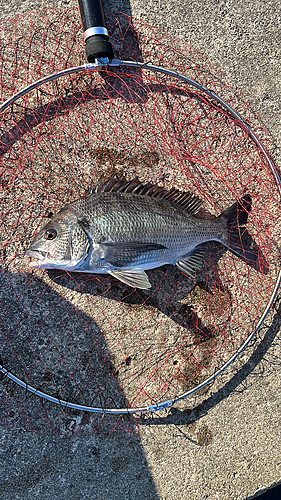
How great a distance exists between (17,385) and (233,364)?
2381mm

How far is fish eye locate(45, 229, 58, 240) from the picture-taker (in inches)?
122

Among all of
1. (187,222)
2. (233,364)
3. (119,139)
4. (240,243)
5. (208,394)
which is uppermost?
(119,139)

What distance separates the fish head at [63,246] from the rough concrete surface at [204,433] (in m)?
1.89

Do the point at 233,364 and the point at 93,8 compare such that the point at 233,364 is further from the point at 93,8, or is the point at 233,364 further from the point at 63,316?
the point at 93,8

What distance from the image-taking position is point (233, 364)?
12.2ft

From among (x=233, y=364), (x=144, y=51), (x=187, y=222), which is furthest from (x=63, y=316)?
(x=144, y=51)

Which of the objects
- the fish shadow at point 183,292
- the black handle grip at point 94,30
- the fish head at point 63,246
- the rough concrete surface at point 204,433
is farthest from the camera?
the fish shadow at point 183,292

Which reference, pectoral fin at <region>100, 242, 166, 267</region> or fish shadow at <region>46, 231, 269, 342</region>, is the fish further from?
fish shadow at <region>46, 231, 269, 342</region>

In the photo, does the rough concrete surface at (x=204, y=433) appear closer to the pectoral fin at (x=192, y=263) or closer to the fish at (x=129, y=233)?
the pectoral fin at (x=192, y=263)

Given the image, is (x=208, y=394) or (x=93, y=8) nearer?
(x=93, y=8)

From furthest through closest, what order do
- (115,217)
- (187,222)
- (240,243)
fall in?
(240,243) → (187,222) → (115,217)

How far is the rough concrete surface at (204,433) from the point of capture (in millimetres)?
3471

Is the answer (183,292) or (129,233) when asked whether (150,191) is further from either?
(183,292)

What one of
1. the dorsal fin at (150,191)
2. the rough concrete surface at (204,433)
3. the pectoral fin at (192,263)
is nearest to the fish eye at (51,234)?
the dorsal fin at (150,191)
